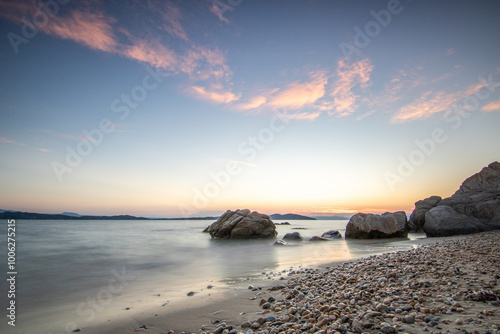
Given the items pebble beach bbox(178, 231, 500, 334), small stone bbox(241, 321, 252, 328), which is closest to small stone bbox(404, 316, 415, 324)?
pebble beach bbox(178, 231, 500, 334)

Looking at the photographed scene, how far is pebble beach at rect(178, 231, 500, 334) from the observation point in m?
3.71

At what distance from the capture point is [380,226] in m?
24.1

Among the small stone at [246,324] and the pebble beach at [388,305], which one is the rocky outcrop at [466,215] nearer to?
the pebble beach at [388,305]

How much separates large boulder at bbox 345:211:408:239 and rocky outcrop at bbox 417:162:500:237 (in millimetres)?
2169

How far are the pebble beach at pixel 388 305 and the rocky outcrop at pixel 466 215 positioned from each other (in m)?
16.6

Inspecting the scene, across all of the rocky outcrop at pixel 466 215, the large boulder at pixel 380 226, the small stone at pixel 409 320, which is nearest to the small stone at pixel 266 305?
the small stone at pixel 409 320

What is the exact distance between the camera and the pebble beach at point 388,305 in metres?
3.71

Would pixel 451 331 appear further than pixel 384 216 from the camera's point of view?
No

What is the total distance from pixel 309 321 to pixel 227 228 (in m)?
27.2

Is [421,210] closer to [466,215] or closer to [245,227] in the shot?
[466,215]

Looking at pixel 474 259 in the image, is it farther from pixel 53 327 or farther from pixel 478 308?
pixel 53 327

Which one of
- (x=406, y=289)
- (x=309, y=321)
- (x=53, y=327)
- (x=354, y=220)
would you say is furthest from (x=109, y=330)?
(x=354, y=220)

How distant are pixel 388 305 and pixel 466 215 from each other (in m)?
24.4

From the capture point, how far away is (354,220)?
26.0m
